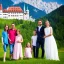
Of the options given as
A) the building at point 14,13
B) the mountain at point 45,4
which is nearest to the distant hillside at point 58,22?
the mountain at point 45,4

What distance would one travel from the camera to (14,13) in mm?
15125

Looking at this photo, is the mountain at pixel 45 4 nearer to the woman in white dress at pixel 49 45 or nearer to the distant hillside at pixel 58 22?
the distant hillside at pixel 58 22

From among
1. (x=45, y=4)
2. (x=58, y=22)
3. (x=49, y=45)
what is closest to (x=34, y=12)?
(x=45, y=4)

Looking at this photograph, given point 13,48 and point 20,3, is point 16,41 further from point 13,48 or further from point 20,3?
point 20,3

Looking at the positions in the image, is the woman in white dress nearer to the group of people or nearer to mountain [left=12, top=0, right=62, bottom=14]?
the group of people

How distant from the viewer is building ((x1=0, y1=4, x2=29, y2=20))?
14969 millimetres

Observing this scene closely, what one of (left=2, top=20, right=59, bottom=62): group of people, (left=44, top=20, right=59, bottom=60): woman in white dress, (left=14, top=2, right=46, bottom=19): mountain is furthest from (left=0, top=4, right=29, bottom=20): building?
(left=44, top=20, right=59, bottom=60): woman in white dress

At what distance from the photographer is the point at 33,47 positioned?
12398 millimetres

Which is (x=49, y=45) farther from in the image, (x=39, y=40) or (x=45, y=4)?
(x=45, y=4)

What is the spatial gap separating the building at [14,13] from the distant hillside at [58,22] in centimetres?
95

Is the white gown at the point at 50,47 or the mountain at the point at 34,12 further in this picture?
the mountain at the point at 34,12

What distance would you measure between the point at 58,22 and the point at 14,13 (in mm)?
2196

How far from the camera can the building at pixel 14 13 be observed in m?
15.0

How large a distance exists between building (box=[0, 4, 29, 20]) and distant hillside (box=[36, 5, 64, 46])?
37.5 inches
